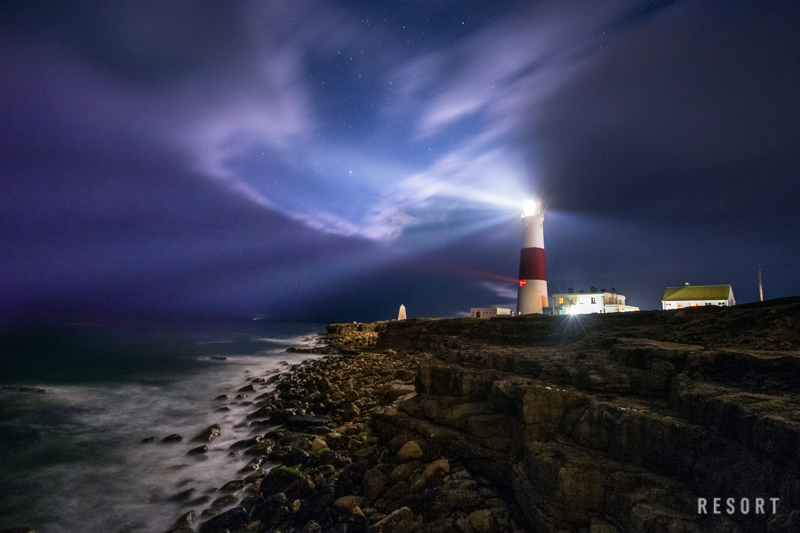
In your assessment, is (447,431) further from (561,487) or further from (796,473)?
(796,473)

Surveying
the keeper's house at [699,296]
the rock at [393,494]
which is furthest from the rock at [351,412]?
the keeper's house at [699,296]

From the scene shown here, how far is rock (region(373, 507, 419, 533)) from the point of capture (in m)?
6.13

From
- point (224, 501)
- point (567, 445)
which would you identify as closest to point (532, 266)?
point (567, 445)

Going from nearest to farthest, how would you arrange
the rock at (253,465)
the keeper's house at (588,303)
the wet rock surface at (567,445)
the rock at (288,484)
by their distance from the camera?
the wet rock surface at (567,445), the rock at (288,484), the rock at (253,465), the keeper's house at (588,303)

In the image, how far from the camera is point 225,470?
34.8 feet

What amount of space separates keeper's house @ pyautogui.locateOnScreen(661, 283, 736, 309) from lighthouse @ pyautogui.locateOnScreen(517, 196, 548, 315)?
40.2 ft

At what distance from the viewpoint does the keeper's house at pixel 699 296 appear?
30328mm

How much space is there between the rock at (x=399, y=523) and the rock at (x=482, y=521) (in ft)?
3.38

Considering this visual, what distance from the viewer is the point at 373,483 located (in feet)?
24.9

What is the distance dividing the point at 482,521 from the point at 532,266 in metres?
27.7

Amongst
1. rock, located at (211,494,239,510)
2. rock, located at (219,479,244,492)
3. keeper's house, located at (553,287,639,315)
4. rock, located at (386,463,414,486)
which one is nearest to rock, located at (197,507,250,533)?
rock, located at (211,494,239,510)

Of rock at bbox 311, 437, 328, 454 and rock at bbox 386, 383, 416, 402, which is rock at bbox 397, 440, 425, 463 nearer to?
rock at bbox 311, 437, 328, 454

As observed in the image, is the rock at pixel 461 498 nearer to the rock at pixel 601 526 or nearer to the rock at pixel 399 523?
the rock at pixel 399 523

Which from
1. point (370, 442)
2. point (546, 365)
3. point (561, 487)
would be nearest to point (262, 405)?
point (370, 442)
